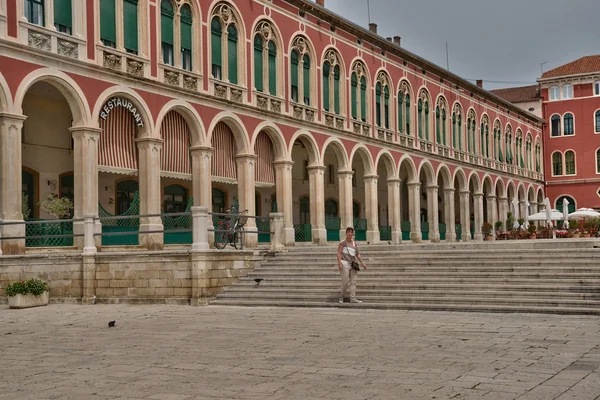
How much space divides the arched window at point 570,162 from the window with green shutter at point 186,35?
43326mm

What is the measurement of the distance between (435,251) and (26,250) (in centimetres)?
1012

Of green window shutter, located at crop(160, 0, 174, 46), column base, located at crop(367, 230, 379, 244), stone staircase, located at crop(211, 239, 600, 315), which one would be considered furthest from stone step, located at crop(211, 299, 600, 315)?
column base, located at crop(367, 230, 379, 244)

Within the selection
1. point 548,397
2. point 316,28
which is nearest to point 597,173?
point 316,28

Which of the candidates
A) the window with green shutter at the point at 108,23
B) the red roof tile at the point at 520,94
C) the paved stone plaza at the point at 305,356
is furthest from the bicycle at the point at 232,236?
the red roof tile at the point at 520,94

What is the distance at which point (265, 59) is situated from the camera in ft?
95.0

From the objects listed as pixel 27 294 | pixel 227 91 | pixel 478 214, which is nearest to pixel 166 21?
pixel 227 91

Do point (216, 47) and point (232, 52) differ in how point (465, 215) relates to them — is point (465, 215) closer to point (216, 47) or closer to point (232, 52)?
point (232, 52)

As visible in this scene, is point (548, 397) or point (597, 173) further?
point (597, 173)

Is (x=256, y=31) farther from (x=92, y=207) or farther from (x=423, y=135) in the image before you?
(x=423, y=135)

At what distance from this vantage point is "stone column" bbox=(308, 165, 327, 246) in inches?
1233

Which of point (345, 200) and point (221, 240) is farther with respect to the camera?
point (345, 200)

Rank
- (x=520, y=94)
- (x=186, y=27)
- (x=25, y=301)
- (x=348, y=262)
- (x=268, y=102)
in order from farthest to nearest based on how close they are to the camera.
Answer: (x=520, y=94) < (x=268, y=102) < (x=186, y=27) < (x=25, y=301) < (x=348, y=262)

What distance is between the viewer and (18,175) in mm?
19172

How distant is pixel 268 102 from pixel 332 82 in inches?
208
